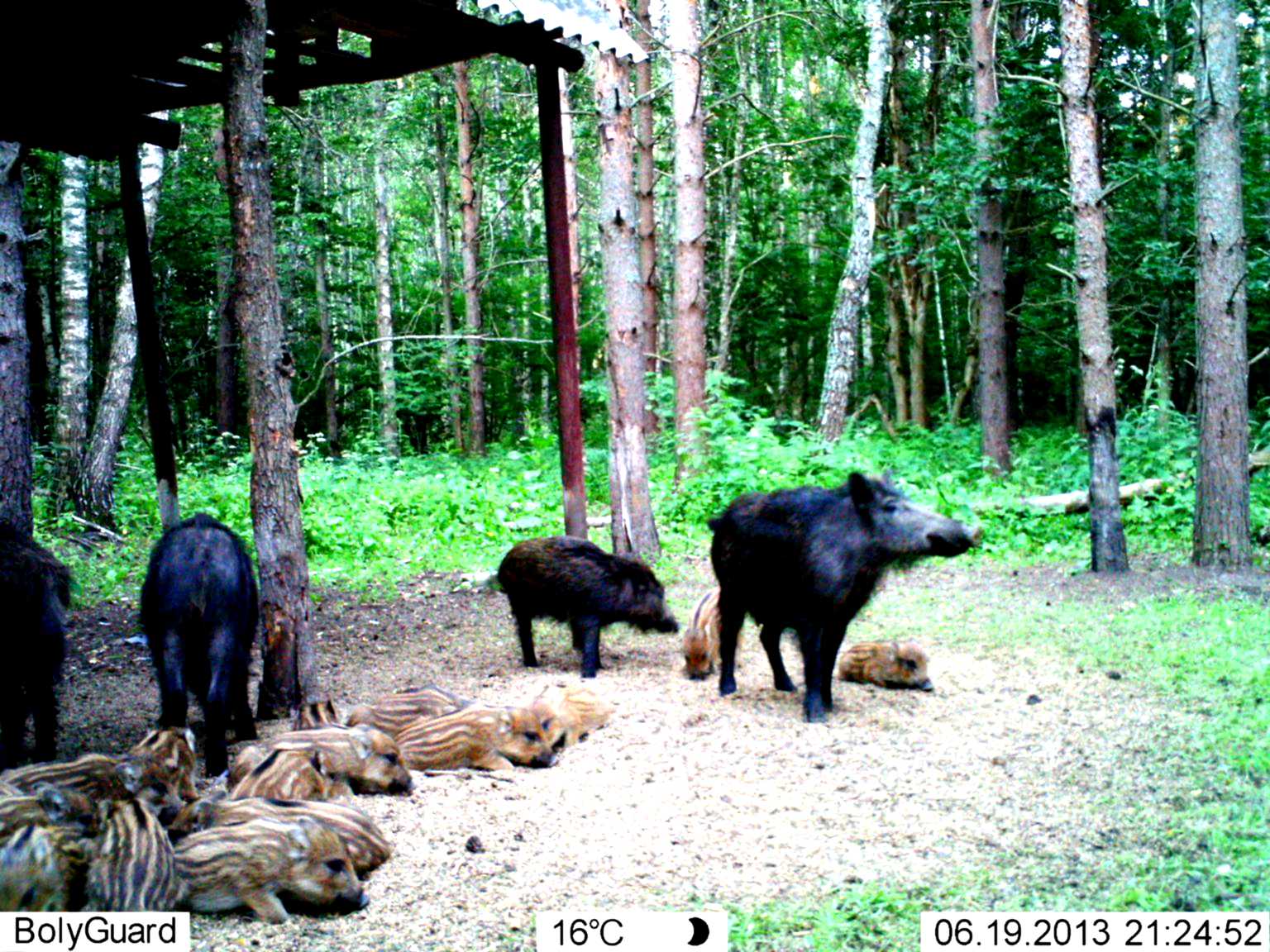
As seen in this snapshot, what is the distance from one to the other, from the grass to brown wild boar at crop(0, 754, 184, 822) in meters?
2.46

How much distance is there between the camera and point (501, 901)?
14.0 feet

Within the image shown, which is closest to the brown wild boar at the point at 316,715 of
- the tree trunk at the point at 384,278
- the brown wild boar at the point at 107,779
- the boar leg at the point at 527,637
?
the brown wild boar at the point at 107,779

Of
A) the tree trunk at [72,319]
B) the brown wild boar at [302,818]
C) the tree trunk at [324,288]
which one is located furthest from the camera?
the tree trunk at [324,288]

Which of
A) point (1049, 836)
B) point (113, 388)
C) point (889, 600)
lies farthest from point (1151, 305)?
point (1049, 836)

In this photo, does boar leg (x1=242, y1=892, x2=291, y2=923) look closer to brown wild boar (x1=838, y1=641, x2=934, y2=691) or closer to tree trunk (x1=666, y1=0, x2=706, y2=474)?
brown wild boar (x1=838, y1=641, x2=934, y2=691)

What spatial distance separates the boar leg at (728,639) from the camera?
7.26 meters

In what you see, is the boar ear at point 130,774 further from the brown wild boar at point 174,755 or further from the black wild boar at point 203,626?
the black wild boar at point 203,626

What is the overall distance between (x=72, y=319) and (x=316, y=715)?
10.2m

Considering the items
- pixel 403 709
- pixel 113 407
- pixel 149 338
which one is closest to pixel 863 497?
pixel 403 709

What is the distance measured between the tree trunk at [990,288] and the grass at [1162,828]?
9.14m

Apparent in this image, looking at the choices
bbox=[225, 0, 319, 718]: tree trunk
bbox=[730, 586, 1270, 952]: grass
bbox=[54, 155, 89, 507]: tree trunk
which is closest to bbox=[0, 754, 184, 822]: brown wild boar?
bbox=[225, 0, 319, 718]: tree trunk

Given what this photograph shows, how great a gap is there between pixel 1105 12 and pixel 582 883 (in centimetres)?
1890

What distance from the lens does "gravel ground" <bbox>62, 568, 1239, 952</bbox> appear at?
4.32 metres

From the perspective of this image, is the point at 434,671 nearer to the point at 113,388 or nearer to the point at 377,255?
the point at 113,388
